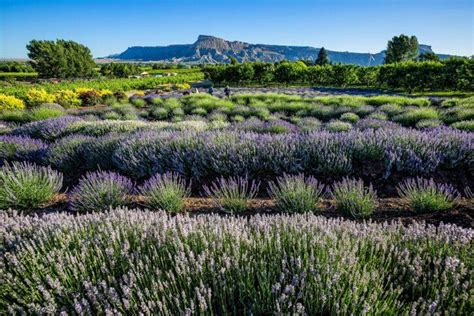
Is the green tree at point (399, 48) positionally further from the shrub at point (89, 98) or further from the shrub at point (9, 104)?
the shrub at point (9, 104)

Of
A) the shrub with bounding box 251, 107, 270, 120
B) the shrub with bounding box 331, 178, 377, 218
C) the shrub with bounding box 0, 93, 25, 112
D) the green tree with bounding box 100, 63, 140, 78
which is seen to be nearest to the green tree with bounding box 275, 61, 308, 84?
the green tree with bounding box 100, 63, 140, 78

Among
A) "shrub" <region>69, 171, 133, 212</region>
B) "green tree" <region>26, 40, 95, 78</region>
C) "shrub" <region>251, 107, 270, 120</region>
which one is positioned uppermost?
"green tree" <region>26, 40, 95, 78</region>

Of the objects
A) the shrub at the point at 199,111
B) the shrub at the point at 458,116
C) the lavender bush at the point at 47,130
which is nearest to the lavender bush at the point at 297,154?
the lavender bush at the point at 47,130

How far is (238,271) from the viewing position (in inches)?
79.7

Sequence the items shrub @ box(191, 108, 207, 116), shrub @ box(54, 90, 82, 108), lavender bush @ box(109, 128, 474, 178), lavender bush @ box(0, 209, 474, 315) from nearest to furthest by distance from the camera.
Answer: lavender bush @ box(0, 209, 474, 315), lavender bush @ box(109, 128, 474, 178), shrub @ box(191, 108, 207, 116), shrub @ box(54, 90, 82, 108)

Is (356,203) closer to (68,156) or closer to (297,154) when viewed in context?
(297,154)

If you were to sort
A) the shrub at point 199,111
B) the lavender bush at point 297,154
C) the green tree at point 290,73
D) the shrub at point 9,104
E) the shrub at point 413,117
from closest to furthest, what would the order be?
the lavender bush at point 297,154, the shrub at point 413,117, the shrub at point 199,111, the shrub at point 9,104, the green tree at point 290,73

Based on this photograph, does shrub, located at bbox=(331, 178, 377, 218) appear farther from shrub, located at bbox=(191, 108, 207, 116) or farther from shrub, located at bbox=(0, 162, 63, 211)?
shrub, located at bbox=(191, 108, 207, 116)

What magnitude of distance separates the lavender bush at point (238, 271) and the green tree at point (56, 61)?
2907 inches

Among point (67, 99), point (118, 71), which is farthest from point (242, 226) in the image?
point (118, 71)

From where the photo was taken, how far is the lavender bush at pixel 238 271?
1.84m

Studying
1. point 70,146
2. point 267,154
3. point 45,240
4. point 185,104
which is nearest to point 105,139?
point 70,146

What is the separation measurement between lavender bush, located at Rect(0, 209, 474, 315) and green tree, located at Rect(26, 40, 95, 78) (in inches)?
2907

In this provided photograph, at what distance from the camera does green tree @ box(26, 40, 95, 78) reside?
6581cm
